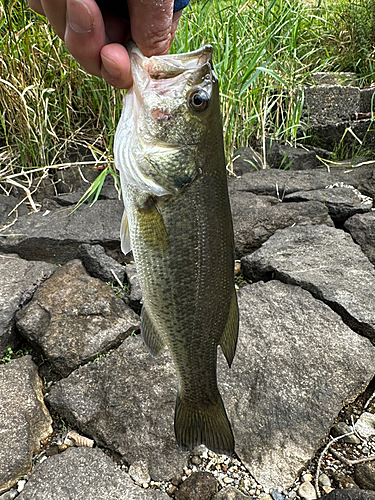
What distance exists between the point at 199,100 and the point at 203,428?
1.20 metres

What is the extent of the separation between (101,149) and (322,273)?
8.35ft

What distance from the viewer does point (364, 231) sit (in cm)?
337

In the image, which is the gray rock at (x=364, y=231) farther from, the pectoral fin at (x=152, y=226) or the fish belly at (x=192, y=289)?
the pectoral fin at (x=152, y=226)

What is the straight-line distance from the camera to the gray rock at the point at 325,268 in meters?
2.69

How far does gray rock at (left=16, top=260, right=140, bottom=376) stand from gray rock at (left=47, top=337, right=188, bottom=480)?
0.13 metres

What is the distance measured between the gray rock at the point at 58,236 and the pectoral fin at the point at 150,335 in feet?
5.75

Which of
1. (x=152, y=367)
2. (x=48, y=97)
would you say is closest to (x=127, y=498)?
(x=152, y=367)

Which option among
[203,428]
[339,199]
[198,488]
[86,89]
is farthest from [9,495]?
[86,89]

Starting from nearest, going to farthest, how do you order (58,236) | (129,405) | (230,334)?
1. (230,334)
2. (129,405)
3. (58,236)

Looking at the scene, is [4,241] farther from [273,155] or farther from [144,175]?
[273,155]

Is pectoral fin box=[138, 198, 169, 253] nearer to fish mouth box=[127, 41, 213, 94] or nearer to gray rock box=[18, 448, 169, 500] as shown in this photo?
fish mouth box=[127, 41, 213, 94]

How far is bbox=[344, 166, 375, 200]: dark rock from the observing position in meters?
4.02

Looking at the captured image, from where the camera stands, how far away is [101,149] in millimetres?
4402

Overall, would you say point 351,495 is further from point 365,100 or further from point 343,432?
point 365,100
